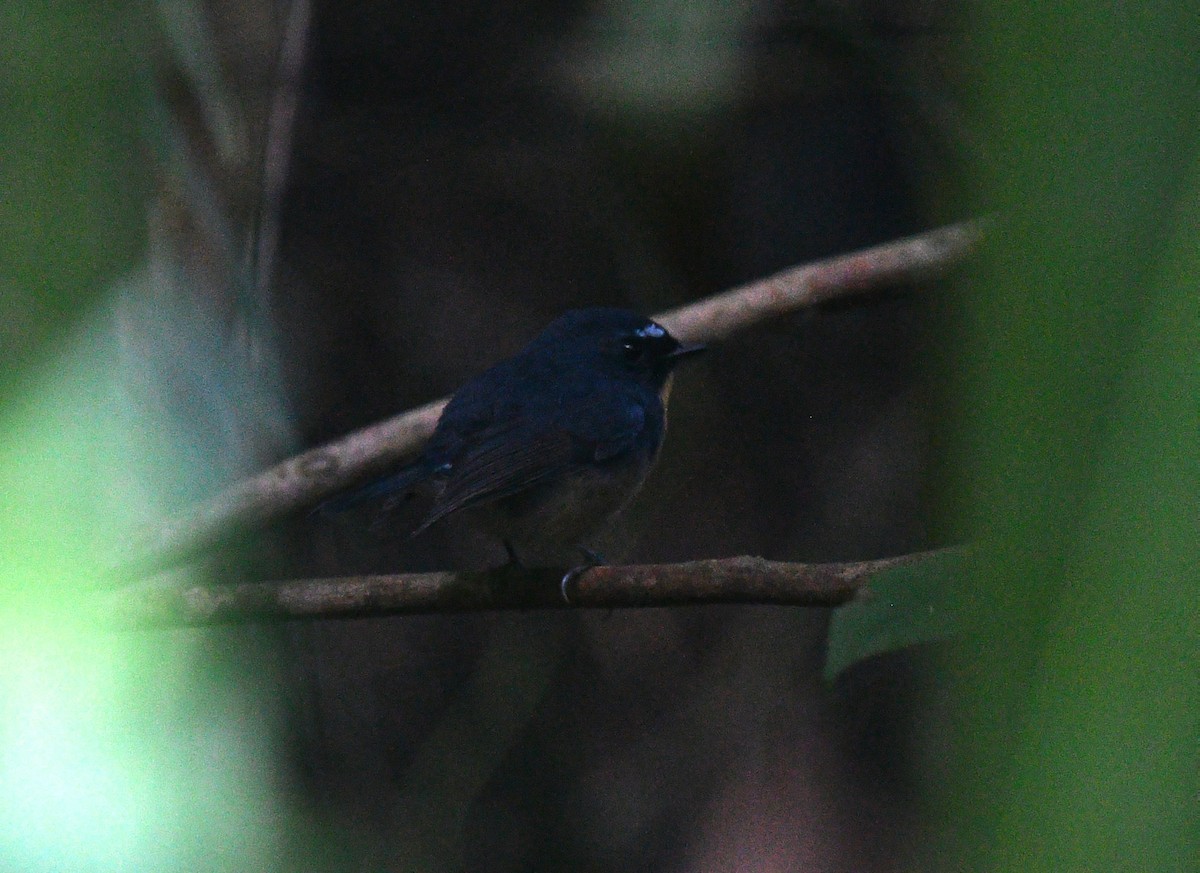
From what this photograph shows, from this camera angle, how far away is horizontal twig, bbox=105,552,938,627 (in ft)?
6.19

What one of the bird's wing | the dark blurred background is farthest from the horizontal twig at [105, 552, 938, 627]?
the dark blurred background

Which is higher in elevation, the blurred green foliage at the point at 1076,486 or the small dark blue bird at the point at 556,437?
the blurred green foliage at the point at 1076,486

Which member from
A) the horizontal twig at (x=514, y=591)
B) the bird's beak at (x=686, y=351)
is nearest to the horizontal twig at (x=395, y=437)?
the bird's beak at (x=686, y=351)

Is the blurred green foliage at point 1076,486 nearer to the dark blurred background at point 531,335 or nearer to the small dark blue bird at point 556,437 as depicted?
the small dark blue bird at point 556,437

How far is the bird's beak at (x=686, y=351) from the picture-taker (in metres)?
2.91

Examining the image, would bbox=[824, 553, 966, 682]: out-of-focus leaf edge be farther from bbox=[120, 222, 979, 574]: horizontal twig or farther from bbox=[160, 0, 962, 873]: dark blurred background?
bbox=[160, 0, 962, 873]: dark blurred background

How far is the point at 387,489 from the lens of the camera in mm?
2602

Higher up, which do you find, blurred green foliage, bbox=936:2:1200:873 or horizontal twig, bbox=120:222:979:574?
blurred green foliage, bbox=936:2:1200:873

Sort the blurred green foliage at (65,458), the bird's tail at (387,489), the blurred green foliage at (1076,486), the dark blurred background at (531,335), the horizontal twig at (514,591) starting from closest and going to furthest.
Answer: the blurred green foliage at (1076,486), the blurred green foliage at (65,458), the horizontal twig at (514,591), the bird's tail at (387,489), the dark blurred background at (531,335)

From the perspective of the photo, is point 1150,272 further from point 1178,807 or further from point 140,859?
point 140,859

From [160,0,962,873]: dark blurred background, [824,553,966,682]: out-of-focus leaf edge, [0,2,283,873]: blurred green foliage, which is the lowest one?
[160,0,962,873]: dark blurred background

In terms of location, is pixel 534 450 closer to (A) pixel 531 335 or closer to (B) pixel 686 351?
(B) pixel 686 351

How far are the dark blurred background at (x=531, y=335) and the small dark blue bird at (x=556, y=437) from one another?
0.36 m

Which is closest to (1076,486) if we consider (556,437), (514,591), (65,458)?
(65,458)
